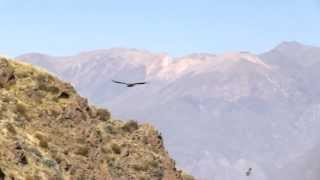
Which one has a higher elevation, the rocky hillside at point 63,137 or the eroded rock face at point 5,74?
the eroded rock face at point 5,74

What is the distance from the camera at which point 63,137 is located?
33.9 m

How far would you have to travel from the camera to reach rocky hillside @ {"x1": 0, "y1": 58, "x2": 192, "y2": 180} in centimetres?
2781

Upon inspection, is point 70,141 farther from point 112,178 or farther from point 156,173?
point 156,173

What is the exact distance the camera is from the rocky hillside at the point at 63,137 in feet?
91.2

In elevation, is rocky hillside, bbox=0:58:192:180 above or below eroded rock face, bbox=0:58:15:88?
below

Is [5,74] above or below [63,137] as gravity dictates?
above

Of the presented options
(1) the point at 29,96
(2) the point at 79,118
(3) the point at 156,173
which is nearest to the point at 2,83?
(1) the point at 29,96

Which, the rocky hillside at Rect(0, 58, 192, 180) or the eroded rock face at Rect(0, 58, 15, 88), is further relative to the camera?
the eroded rock face at Rect(0, 58, 15, 88)

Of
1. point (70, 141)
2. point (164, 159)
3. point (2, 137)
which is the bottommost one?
point (164, 159)

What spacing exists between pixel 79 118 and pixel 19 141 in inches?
379

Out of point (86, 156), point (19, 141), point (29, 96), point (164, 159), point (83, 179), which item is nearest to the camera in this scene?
point (19, 141)

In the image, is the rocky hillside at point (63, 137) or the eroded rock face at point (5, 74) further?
the eroded rock face at point (5, 74)

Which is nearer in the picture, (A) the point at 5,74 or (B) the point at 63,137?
(B) the point at 63,137

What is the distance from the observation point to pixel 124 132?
137 feet
